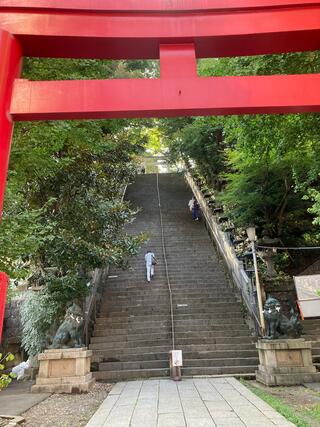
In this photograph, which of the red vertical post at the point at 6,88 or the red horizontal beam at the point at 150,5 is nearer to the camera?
the red vertical post at the point at 6,88

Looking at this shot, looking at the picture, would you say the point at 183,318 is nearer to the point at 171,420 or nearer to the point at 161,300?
the point at 161,300

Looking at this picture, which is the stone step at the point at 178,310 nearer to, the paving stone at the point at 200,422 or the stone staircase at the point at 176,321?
the stone staircase at the point at 176,321

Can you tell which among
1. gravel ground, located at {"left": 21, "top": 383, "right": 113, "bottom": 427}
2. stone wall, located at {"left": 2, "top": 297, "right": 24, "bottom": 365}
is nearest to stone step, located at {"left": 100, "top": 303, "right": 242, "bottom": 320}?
gravel ground, located at {"left": 21, "top": 383, "right": 113, "bottom": 427}

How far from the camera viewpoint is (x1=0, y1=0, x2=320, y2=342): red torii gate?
3.05 meters

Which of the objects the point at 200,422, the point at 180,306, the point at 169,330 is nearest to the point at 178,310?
the point at 180,306

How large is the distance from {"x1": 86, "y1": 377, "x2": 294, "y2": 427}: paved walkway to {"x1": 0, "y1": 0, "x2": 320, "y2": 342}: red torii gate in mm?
3714

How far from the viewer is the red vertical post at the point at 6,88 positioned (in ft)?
9.39

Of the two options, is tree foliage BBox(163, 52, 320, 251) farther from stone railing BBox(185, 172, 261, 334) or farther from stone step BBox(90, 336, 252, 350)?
stone step BBox(90, 336, 252, 350)

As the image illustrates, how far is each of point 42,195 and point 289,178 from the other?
7675 millimetres

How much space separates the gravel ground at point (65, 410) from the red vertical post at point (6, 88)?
405 centimetres

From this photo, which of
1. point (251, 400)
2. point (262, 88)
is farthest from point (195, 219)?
point (262, 88)

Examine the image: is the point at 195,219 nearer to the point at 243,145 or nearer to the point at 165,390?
the point at 243,145

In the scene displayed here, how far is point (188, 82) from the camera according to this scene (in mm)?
3141

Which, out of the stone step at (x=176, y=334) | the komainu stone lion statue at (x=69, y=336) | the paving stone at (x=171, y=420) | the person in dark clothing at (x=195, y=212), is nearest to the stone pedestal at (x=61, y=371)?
the komainu stone lion statue at (x=69, y=336)
